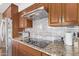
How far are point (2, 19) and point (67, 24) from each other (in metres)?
0.76

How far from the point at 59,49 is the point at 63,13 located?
1.39 ft

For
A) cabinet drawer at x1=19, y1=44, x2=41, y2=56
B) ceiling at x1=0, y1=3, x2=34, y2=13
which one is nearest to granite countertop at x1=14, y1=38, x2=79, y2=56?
cabinet drawer at x1=19, y1=44, x2=41, y2=56

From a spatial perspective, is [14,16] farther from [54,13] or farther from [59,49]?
[59,49]

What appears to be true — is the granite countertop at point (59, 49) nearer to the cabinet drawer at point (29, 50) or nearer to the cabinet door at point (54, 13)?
the cabinet drawer at point (29, 50)

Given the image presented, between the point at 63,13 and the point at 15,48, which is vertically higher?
the point at 63,13

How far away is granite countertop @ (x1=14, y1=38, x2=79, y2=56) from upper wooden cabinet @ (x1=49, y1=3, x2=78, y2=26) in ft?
0.83

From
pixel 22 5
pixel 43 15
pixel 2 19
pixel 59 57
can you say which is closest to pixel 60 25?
pixel 43 15

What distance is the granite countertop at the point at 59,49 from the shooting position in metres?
1.95

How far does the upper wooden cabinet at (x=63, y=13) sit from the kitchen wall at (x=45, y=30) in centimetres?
7

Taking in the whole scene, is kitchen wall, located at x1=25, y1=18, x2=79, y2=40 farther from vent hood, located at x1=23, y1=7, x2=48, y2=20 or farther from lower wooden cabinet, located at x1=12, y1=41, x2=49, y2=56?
lower wooden cabinet, located at x1=12, y1=41, x2=49, y2=56

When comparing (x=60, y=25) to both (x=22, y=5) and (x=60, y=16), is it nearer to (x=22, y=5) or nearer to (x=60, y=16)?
(x=60, y=16)

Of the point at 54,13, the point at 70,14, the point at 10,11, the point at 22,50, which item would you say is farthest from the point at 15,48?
the point at 70,14

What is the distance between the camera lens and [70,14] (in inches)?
81.3

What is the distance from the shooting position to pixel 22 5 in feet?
6.71
